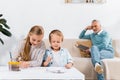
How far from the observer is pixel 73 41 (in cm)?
425

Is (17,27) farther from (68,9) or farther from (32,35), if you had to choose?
(32,35)

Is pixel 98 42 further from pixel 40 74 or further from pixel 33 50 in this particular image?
pixel 40 74

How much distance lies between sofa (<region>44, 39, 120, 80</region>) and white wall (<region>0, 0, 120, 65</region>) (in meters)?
0.34

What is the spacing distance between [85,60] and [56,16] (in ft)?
3.44

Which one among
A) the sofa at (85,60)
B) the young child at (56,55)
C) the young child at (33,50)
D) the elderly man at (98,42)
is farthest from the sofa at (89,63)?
the young child at (33,50)

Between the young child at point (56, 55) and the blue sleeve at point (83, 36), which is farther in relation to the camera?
the blue sleeve at point (83, 36)

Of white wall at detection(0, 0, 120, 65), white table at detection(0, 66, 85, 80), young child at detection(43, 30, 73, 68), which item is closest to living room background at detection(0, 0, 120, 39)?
white wall at detection(0, 0, 120, 65)

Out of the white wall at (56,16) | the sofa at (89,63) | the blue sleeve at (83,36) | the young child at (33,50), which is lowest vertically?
the sofa at (89,63)

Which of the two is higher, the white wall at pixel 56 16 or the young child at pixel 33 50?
the white wall at pixel 56 16

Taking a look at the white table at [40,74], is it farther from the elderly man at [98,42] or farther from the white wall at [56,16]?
the white wall at [56,16]

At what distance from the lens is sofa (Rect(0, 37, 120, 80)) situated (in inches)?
117

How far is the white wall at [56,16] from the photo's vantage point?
4418mm

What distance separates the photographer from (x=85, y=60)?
3.77 m

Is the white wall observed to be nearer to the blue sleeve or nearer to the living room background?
the living room background
